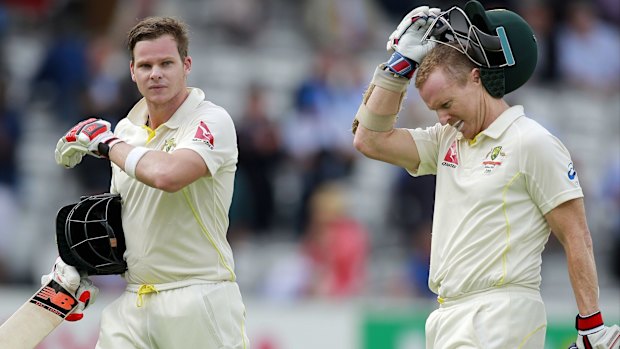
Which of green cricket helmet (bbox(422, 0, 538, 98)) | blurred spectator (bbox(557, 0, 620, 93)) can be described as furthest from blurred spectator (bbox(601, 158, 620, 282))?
green cricket helmet (bbox(422, 0, 538, 98))

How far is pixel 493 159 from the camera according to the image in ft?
18.5

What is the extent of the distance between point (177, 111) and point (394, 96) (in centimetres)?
108

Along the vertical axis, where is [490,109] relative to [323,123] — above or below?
above

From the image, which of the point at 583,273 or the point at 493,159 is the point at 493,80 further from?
the point at 583,273

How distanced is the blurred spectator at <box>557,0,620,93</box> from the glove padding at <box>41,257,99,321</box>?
9820 mm

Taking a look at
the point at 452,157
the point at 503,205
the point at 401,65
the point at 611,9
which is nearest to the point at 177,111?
the point at 401,65

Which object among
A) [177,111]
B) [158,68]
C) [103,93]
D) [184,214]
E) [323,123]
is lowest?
[323,123]

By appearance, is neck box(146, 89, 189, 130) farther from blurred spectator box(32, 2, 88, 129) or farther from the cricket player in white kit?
blurred spectator box(32, 2, 88, 129)

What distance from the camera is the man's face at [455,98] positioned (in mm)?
5691

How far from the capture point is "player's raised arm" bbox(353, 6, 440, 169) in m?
5.80

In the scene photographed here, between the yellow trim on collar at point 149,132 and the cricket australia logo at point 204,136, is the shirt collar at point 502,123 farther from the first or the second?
the yellow trim on collar at point 149,132

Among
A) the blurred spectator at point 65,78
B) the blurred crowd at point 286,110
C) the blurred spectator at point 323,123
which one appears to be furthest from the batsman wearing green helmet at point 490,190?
the blurred spectator at point 65,78

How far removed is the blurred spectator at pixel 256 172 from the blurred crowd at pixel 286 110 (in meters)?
0.01

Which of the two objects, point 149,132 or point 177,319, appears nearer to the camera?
point 177,319
